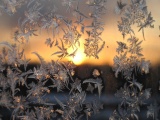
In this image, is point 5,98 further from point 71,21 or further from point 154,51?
point 154,51

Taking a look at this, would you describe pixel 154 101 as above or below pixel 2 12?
below

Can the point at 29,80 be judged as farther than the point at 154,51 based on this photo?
Yes

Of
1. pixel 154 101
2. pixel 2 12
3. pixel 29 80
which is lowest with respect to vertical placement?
pixel 154 101

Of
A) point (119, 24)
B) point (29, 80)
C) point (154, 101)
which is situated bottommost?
point (154, 101)

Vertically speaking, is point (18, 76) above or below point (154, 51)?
below

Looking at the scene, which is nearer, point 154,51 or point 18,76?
point 154,51

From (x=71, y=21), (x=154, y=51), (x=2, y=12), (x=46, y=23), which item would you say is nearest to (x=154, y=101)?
(x=154, y=51)

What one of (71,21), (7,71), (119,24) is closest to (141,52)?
(119,24)

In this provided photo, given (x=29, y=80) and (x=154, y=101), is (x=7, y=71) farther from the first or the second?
(x=154, y=101)

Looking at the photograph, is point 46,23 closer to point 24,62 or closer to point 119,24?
point 24,62
